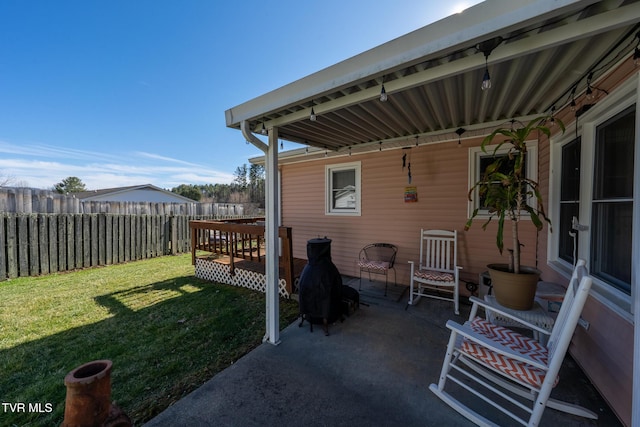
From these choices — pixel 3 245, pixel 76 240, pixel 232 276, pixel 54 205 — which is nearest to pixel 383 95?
pixel 232 276

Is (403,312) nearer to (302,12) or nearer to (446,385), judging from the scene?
(446,385)

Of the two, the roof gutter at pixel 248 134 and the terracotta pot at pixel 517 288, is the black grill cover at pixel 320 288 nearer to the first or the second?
the roof gutter at pixel 248 134

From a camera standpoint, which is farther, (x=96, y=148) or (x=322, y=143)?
(x=96, y=148)

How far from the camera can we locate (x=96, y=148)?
1709 cm

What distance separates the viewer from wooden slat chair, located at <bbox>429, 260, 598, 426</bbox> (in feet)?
4.52

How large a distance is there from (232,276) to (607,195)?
516 cm

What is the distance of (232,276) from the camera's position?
4738 mm

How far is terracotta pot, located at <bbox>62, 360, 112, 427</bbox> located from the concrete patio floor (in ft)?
1.78

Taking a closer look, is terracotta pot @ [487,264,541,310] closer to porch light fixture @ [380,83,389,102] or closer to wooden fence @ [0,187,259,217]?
porch light fixture @ [380,83,389,102]

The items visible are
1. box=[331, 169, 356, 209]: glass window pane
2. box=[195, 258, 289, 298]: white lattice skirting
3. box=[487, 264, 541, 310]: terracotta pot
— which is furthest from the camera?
box=[331, 169, 356, 209]: glass window pane

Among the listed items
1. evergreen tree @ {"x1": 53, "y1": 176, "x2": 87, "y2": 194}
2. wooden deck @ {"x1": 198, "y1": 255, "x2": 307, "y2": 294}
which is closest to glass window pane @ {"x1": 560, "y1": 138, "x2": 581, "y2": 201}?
wooden deck @ {"x1": 198, "y1": 255, "x2": 307, "y2": 294}

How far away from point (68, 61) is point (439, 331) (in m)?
10.6

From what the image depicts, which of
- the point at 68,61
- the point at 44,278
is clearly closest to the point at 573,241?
the point at 44,278

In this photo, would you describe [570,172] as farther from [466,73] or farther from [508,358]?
[508,358]
